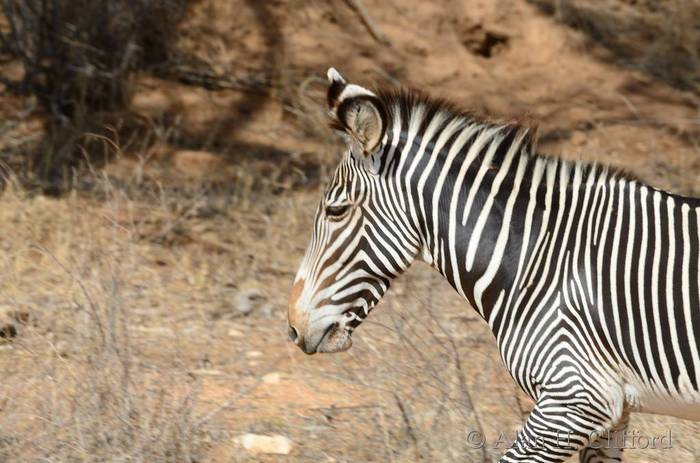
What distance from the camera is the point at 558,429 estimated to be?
3359mm

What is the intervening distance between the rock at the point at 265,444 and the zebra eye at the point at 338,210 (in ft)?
4.39

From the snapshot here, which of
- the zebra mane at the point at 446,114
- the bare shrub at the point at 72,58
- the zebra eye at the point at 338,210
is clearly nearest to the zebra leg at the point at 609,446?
the zebra mane at the point at 446,114

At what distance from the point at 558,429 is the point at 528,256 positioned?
56 cm

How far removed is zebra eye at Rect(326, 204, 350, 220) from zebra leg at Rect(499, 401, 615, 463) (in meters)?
0.91

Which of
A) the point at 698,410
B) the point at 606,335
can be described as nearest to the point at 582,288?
the point at 606,335

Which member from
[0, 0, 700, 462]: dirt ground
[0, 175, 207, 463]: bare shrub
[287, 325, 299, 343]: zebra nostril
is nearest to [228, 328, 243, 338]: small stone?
[0, 0, 700, 462]: dirt ground

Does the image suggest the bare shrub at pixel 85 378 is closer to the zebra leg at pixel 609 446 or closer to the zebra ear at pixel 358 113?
the zebra ear at pixel 358 113

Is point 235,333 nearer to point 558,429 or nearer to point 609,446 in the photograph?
point 609,446

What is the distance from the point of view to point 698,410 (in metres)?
3.40

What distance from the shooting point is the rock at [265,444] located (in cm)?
465

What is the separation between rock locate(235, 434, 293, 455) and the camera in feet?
15.3

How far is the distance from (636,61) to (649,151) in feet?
5.62

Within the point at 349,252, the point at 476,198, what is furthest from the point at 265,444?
the point at 476,198

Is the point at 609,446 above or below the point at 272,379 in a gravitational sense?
above
